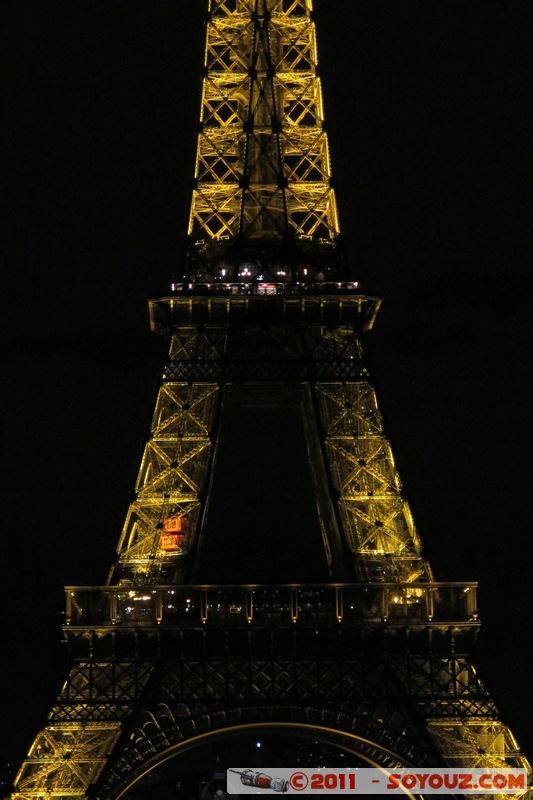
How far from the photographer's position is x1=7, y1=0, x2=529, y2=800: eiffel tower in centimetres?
3409

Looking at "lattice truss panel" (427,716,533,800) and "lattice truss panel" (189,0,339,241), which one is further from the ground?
"lattice truss panel" (189,0,339,241)

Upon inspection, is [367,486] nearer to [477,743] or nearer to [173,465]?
[173,465]

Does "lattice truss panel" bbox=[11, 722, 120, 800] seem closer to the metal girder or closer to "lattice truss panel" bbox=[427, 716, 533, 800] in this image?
the metal girder

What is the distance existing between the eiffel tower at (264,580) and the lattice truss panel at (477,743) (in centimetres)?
5

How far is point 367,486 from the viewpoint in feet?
127

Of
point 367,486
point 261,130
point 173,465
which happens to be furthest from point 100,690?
point 261,130

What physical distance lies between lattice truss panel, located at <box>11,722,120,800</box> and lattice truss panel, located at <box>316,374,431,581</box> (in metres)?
8.12

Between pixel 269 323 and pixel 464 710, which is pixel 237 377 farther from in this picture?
pixel 464 710

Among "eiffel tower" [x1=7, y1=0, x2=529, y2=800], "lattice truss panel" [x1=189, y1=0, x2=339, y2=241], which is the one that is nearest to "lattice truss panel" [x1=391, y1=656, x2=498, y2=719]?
"eiffel tower" [x1=7, y1=0, x2=529, y2=800]

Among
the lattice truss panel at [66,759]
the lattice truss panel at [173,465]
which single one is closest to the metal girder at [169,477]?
the lattice truss panel at [173,465]

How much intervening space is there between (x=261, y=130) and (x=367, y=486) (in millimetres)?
Answer: 12053

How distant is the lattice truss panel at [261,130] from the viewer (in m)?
42.1

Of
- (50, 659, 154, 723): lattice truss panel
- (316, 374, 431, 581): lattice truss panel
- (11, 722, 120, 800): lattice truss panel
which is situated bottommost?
(11, 722, 120, 800): lattice truss panel

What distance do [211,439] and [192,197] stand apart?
7.92 metres
